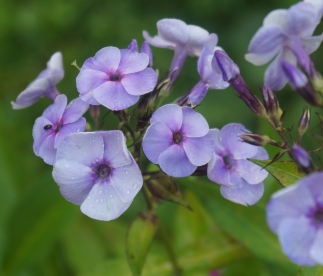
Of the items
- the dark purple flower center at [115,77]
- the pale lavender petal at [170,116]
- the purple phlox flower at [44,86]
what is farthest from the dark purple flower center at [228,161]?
the purple phlox flower at [44,86]

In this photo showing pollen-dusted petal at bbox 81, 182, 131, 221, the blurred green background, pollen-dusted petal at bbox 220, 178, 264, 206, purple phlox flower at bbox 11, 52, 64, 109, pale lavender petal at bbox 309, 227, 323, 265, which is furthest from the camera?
the blurred green background

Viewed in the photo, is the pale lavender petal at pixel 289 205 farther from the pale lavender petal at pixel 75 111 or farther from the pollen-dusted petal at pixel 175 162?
the pale lavender petal at pixel 75 111

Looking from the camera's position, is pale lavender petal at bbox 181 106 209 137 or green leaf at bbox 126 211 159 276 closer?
pale lavender petal at bbox 181 106 209 137

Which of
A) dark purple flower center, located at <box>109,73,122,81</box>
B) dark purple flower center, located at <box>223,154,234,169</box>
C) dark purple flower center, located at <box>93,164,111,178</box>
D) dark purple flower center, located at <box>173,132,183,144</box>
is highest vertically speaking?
dark purple flower center, located at <box>109,73,122,81</box>

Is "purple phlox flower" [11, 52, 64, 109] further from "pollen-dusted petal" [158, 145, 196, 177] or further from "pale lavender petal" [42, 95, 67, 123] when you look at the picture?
"pollen-dusted petal" [158, 145, 196, 177]

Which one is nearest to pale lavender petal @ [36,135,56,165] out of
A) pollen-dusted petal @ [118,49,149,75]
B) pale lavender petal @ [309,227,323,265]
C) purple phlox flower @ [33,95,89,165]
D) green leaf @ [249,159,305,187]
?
purple phlox flower @ [33,95,89,165]

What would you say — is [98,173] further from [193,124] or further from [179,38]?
[179,38]
